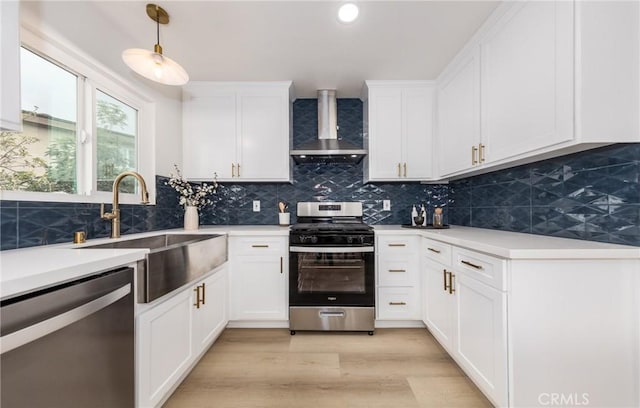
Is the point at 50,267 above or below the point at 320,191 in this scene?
below

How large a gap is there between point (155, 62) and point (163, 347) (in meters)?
1.61

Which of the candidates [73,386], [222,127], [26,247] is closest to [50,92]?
[26,247]

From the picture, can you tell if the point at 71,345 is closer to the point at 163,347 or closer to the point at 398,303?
the point at 163,347

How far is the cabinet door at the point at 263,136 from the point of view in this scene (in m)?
2.74

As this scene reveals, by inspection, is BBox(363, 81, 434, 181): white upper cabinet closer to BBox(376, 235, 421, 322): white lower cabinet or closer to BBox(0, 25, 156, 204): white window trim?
BBox(376, 235, 421, 322): white lower cabinet

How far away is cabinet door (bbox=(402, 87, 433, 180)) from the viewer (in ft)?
8.95

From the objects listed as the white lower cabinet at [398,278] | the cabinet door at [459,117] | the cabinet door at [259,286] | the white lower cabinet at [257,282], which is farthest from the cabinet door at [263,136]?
the cabinet door at [459,117]

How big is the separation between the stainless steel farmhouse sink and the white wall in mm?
818

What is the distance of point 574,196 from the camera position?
1.56 meters

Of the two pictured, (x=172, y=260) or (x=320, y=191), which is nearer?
(x=172, y=260)

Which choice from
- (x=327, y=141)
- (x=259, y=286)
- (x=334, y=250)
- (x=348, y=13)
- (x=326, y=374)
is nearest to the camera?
(x=348, y=13)

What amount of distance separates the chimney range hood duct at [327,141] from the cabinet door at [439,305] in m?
1.29

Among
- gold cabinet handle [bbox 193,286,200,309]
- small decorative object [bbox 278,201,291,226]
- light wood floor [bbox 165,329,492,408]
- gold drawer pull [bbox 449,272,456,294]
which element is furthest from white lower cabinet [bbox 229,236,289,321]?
gold drawer pull [bbox 449,272,456,294]

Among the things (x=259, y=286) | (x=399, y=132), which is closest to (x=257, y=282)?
(x=259, y=286)
